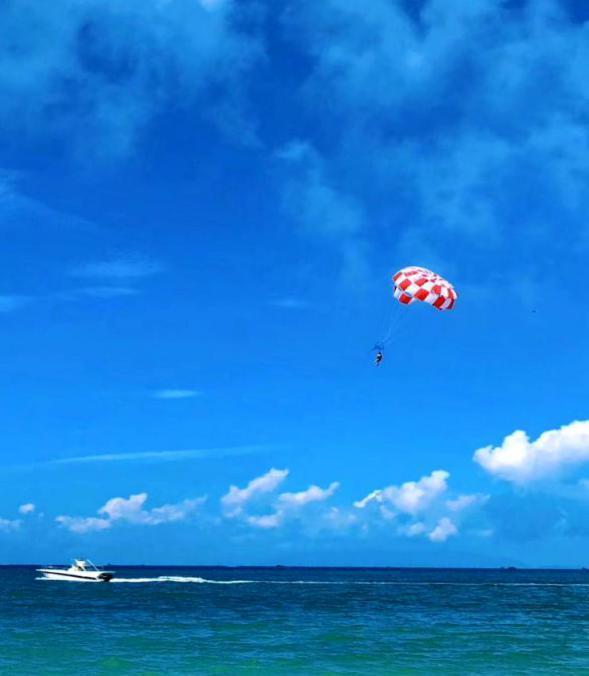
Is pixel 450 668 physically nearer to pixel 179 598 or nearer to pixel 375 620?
pixel 375 620

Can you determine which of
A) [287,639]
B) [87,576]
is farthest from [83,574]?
[287,639]

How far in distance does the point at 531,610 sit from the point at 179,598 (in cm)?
3498

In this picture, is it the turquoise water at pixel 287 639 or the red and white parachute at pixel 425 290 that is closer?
the turquoise water at pixel 287 639

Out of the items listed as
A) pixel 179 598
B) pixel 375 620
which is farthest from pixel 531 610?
pixel 179 598

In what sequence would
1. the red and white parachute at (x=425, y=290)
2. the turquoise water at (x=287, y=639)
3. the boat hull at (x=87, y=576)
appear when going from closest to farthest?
the turquoise water at (x=287, y=639) < the red and white parachute at (x=425, y=290) < the boat hull at (x=87, y=576)

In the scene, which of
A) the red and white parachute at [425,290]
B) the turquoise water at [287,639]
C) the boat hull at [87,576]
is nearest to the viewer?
the turquoise water at [287,639]

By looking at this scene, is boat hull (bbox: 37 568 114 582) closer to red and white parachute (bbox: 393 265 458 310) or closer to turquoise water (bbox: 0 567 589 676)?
turquoise water (bbox: 0 567 589 676)

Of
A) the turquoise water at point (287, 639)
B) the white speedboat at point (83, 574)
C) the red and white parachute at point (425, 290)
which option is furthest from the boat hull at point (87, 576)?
the red and white parachute at point (425, 290)

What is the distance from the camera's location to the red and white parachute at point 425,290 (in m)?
42.2

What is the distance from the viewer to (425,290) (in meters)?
42.3

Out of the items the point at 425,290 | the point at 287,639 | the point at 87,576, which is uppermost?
the point at 425,290

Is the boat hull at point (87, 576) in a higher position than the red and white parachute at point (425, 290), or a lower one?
lower

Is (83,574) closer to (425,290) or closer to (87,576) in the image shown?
(87,576)

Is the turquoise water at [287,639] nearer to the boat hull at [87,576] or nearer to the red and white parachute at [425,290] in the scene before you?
Result: the red and white parachute at [425,290]
